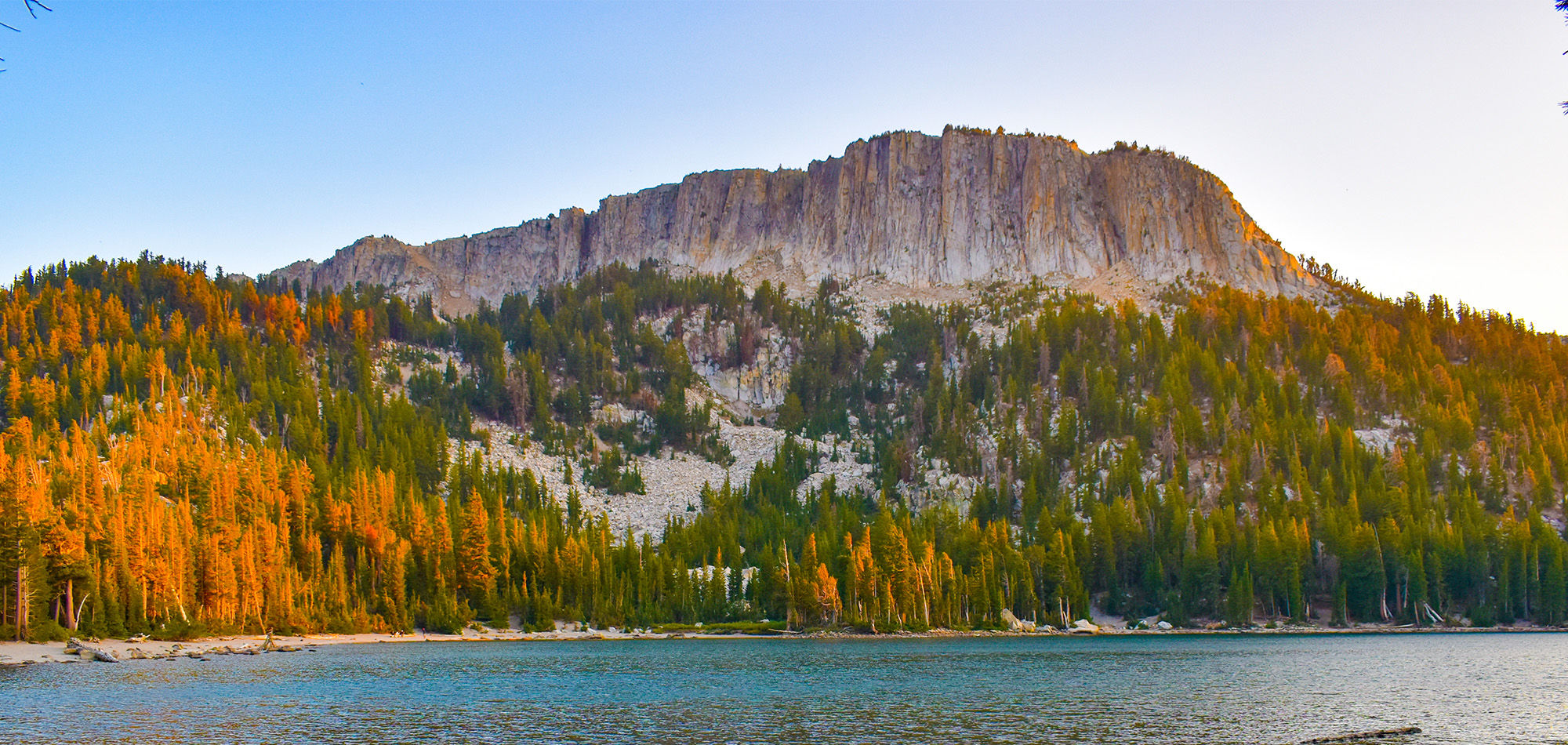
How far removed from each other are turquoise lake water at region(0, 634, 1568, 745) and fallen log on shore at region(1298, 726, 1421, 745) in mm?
820

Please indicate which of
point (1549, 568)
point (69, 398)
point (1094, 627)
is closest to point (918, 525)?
point (1094, 627)

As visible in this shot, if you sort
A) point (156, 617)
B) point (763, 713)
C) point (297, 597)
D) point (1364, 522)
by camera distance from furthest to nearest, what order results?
1. point (1364, 522)
2. point (297, 597)
3. point (156, 617)
4. point (763, 713)

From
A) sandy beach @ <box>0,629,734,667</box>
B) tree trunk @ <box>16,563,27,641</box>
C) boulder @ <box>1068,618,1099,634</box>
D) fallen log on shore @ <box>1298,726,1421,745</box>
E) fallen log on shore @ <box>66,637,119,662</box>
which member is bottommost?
boulder @ <box>1068,618,1099,634</box>

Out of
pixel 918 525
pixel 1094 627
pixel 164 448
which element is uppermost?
pixel 164 448

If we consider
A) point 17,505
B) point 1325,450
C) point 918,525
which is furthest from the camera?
point 1325,450

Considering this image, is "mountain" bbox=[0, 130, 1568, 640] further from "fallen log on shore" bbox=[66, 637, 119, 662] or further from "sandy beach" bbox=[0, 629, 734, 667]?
"fallen log on shore" bbox=[66, 637, 119, 662]

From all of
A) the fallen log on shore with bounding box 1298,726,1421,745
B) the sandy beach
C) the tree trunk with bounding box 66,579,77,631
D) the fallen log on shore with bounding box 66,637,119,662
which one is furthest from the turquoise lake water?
the tree trunk with bounding box 66,579,77,631

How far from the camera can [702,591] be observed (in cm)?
13825

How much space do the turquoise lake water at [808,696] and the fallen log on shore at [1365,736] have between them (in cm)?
82

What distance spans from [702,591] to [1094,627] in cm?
4373

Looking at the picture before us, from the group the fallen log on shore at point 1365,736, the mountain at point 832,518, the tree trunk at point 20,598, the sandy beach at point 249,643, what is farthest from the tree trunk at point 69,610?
the fallen log on shore at point 1365,736

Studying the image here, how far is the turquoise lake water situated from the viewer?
166 feet

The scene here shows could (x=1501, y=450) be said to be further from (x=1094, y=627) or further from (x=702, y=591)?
(x=702, y=591)

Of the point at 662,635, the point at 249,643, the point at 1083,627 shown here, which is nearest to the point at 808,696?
the point at 249,643
